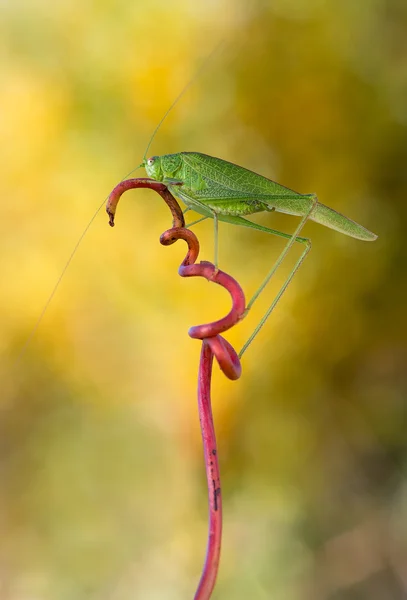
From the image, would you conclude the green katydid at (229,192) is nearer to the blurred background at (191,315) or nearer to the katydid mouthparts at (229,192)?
the katydid mouthparts at (229,192)

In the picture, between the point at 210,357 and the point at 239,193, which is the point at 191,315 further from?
the point at 210,357

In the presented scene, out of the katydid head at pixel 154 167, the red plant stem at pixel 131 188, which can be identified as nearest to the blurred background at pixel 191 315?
the katydid head at pixel 154 167

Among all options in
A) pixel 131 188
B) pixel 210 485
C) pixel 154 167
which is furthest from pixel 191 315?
pixel 210 485

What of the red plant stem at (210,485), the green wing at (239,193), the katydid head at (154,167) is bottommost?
the red plant stem at (210,485)

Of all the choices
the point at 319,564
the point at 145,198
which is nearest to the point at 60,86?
the point at 145,198

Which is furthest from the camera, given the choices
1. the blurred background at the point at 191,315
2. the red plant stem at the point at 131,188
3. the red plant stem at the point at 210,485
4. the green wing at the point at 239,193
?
the blurred background at the point at 191,315

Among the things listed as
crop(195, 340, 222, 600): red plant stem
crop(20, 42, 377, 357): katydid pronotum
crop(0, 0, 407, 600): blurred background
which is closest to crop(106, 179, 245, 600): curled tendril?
crop(195, 340, 222, 600): red plant stem

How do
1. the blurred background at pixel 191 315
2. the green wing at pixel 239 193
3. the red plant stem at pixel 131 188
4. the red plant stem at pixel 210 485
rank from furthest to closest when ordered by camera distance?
the blurred background at pixel 191 315, the green wing at pixel 239 193, the red plant stem at pixel 131 188, the red plant stem at pixel 210 485

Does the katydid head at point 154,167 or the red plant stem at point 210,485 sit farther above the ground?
the katydid head at point 154,167

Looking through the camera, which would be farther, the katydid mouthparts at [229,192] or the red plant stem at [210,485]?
the katydid mouthparts at [229,192]
